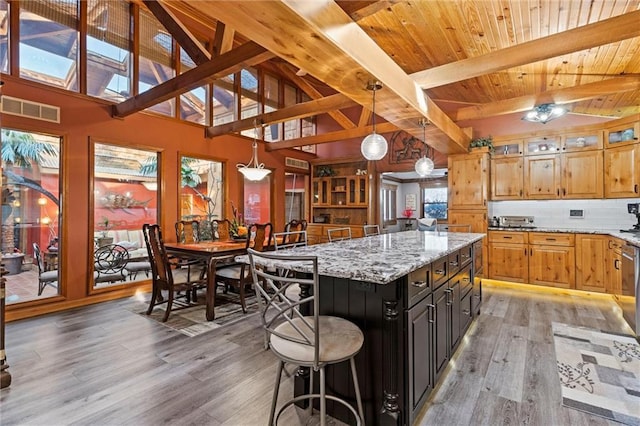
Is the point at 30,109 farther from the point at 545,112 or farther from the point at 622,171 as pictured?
the point at 622,171

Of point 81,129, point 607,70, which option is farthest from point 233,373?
point 607,70

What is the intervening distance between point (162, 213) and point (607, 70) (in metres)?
6.31

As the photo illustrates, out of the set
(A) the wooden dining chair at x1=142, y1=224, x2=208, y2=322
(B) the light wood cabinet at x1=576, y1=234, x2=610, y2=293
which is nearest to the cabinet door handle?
(A) the wooden dining chair at x1=142, y1=224, x2=208, y2=322

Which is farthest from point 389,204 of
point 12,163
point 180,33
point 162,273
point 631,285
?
point 12,163

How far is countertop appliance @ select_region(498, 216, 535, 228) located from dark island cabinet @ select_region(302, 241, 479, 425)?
13.0ft

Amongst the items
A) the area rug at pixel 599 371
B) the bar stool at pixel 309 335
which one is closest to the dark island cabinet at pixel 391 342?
the bar stool at pixel 309 335

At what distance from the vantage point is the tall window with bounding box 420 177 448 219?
8594 millimetres

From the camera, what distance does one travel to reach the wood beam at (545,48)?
7.28ft

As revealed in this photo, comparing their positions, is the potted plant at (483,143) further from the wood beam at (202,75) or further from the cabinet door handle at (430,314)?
the cabinet door handle at (430,314)

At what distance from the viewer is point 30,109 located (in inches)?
145

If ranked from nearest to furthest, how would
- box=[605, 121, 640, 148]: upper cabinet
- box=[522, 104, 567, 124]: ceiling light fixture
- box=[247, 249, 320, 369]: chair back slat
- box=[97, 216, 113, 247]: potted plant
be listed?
box=[247, 249, 320, 369]: chair back slat → box=[605, 121, 640, 148]: upper cabinet → box=[522, 104, 567, 124]: ceiling light fixture → box=[97, 216, 113, 247]: potted plant

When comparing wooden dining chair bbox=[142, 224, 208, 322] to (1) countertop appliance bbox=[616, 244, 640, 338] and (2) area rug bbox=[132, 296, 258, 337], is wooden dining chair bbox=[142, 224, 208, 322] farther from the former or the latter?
(1) countertop appliance bbox=[616, 244, 640, 338]

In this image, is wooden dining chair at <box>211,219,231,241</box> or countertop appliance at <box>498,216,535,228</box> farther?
countertop appliance at <box>498,216,535,228</box>

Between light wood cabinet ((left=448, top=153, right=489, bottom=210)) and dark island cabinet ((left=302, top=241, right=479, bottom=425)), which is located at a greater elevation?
light wood cabinet ((left=448, top=153, right=489, bottom=210))
